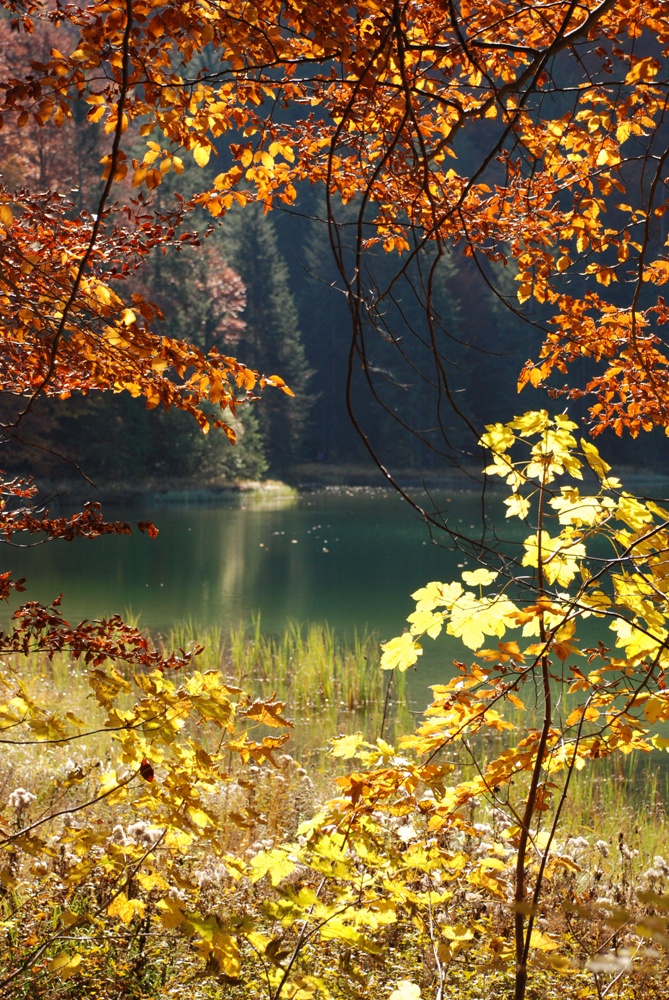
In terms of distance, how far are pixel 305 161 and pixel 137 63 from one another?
90cm

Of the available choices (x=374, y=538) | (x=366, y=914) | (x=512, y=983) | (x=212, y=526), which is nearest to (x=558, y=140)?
(x=366, y=914)

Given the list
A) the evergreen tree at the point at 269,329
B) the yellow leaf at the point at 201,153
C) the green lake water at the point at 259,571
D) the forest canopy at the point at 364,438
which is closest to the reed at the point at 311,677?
the green lake water at the point at 259,571

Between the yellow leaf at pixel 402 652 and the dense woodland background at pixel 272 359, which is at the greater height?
the dense woodland background at pixel 272 359

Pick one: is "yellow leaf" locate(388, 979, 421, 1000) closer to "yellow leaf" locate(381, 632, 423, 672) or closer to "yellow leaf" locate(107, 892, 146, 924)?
"yellow leaf" locate(381, 632, 423, 672)

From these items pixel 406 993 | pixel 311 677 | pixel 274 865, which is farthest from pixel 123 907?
pixel 311 677

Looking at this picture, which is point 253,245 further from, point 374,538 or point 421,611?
point 421,611

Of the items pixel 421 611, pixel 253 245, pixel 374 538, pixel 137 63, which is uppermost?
pixel 253 245

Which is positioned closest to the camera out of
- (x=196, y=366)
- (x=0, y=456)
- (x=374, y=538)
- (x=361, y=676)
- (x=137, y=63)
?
(x=137, y=63)

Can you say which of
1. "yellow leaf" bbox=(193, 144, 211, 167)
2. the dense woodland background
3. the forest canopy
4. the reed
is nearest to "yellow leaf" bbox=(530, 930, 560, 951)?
the forest canopy

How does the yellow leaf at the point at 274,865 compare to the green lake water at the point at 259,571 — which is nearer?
the yellow leaf at the point at 274,865

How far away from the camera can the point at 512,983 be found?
269 cm

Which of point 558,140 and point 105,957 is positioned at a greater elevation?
point 558,140

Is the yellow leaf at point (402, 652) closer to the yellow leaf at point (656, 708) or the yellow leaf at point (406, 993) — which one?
the yellow leaf at point (656, 708)

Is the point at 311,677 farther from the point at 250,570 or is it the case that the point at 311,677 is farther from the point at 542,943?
the point at 250,570
